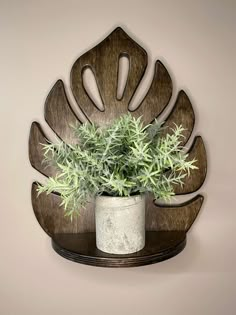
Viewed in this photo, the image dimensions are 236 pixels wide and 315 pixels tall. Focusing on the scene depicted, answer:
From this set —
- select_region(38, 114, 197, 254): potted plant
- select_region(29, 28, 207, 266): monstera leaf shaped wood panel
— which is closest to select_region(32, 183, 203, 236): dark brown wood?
select_region(29, 28, 207, 266): monstera leaf shaped wood panel

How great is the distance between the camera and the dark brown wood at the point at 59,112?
897 millimetres

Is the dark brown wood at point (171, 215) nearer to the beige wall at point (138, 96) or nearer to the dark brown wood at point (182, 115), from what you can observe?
the beige wall at point (138, 96)

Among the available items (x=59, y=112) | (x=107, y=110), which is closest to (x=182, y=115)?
(x=107, y=110)

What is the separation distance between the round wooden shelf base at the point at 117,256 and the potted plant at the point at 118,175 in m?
0.02

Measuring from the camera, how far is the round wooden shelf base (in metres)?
0.76

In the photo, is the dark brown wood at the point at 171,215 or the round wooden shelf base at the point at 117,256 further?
the dark brown wood at the point at 171,215

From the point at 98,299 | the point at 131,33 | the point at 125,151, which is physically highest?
the point at 131,33

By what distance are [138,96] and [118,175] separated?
0.85 ft

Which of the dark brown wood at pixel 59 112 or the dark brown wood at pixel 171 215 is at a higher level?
the dark brown wood at pixel 59 112

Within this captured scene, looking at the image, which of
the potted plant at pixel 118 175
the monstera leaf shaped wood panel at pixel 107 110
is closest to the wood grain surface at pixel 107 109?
the monstera leaf shaped wood panel at pixel 107 110
